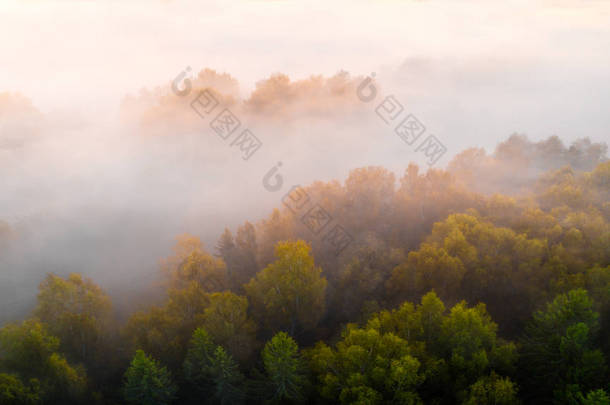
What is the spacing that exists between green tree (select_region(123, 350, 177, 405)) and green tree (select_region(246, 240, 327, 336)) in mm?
13471

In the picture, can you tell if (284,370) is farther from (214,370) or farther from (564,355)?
(564,355)

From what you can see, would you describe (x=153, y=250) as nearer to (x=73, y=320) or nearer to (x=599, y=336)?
(x=73, y=320)

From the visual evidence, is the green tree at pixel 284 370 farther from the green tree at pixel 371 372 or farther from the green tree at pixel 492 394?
the green tree at pixel 492 394

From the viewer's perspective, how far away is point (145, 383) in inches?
1159

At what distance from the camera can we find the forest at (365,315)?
2773 centimetres

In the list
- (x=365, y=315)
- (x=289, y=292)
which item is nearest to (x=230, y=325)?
(x=289, y=292)

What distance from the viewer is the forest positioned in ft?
91.0

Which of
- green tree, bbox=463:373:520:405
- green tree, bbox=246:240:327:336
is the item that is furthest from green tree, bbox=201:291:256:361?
green tree, bbox=463:373:520:405

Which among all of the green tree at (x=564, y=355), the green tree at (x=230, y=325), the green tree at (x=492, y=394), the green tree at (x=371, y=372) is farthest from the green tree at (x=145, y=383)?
the green tree at (x=564, y=355)

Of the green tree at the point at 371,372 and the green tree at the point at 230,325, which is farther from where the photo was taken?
the green tree at the point at 230,325

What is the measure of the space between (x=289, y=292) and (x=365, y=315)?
8982 millimetres

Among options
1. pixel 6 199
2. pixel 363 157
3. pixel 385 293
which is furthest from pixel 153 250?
pixel 363 157

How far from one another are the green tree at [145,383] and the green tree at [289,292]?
44.2 feet

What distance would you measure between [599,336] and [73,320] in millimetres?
50899
